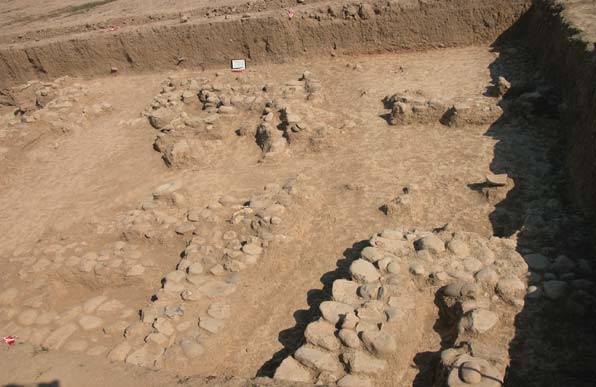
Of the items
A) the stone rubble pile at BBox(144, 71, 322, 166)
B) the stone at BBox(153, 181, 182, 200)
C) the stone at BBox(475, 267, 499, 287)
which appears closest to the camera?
the stone at BBox(475, 267, 499, 287)

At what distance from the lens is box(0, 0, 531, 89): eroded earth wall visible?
773 centimetres

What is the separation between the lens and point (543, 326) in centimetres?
292

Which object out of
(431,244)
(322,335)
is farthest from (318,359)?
(431,244)

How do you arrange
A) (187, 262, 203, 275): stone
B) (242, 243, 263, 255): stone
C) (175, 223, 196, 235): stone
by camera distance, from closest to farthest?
(187, 262, 203, 275): stone
(242, 243, 263, 255): stone
(175, 223, 196, 235): stone

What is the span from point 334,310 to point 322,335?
241 millimetres

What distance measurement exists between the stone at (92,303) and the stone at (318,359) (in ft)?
7.18

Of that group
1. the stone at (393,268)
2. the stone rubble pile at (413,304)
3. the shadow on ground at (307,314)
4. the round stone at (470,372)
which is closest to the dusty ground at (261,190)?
the shadow on ground at (307,314)

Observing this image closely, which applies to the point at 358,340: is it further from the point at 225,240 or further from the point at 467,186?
the point at 467,186

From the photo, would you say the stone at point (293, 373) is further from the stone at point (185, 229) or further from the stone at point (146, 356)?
the stone at point (185, 229)

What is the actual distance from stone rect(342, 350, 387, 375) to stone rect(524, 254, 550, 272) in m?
1.43

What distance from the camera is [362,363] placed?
2.79 metres

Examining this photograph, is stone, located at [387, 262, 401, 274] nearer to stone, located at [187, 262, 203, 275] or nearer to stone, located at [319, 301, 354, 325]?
stone, located at [319, 301, 354, 325]

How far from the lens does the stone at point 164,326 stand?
11.7 feet

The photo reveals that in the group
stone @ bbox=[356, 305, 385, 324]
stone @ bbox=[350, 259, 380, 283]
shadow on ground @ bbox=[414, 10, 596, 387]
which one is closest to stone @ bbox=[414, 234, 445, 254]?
stone @ bbox=[350, 259, 380, 283]
